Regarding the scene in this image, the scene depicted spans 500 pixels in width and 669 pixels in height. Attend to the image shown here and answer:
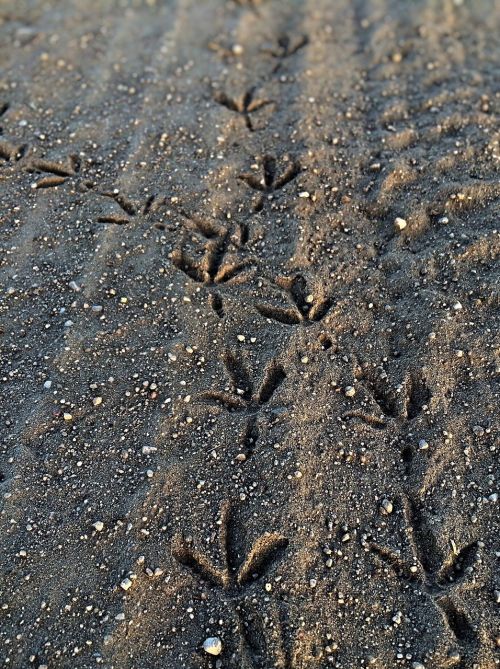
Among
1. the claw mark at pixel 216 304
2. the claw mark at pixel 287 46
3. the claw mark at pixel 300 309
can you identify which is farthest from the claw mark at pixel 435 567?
the claw mark at pixel 287 46

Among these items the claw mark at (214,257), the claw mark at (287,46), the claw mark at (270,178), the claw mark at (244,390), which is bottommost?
the claw mark at (244,390)

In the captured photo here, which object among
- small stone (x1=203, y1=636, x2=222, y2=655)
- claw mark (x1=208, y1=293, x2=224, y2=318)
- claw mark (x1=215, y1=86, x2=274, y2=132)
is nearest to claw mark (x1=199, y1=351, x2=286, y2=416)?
claw mark (x1=208, y1=293, x2=224, y2=318)

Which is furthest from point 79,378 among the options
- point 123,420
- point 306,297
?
point 306,297

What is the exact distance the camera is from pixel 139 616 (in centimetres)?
225

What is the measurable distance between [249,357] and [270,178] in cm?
Answer: 125

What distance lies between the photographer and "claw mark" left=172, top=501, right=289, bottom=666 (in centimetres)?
232

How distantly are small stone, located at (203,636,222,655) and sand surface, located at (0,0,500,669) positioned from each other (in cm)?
2

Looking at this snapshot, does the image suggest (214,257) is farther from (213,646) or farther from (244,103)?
(213,646)

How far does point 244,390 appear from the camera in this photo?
2.80m

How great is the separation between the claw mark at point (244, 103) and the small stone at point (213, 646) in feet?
9.98

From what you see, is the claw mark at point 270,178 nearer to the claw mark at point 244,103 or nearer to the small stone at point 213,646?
the claw mark at point 244,103

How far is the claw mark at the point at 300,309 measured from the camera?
3.02m

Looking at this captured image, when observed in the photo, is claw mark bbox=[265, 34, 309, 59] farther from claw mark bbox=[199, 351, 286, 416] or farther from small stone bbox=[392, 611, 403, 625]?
small stone bbox=[392, 611, 403, 625]

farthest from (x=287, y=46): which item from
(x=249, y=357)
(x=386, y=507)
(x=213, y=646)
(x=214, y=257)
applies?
(x=213, y=646)
